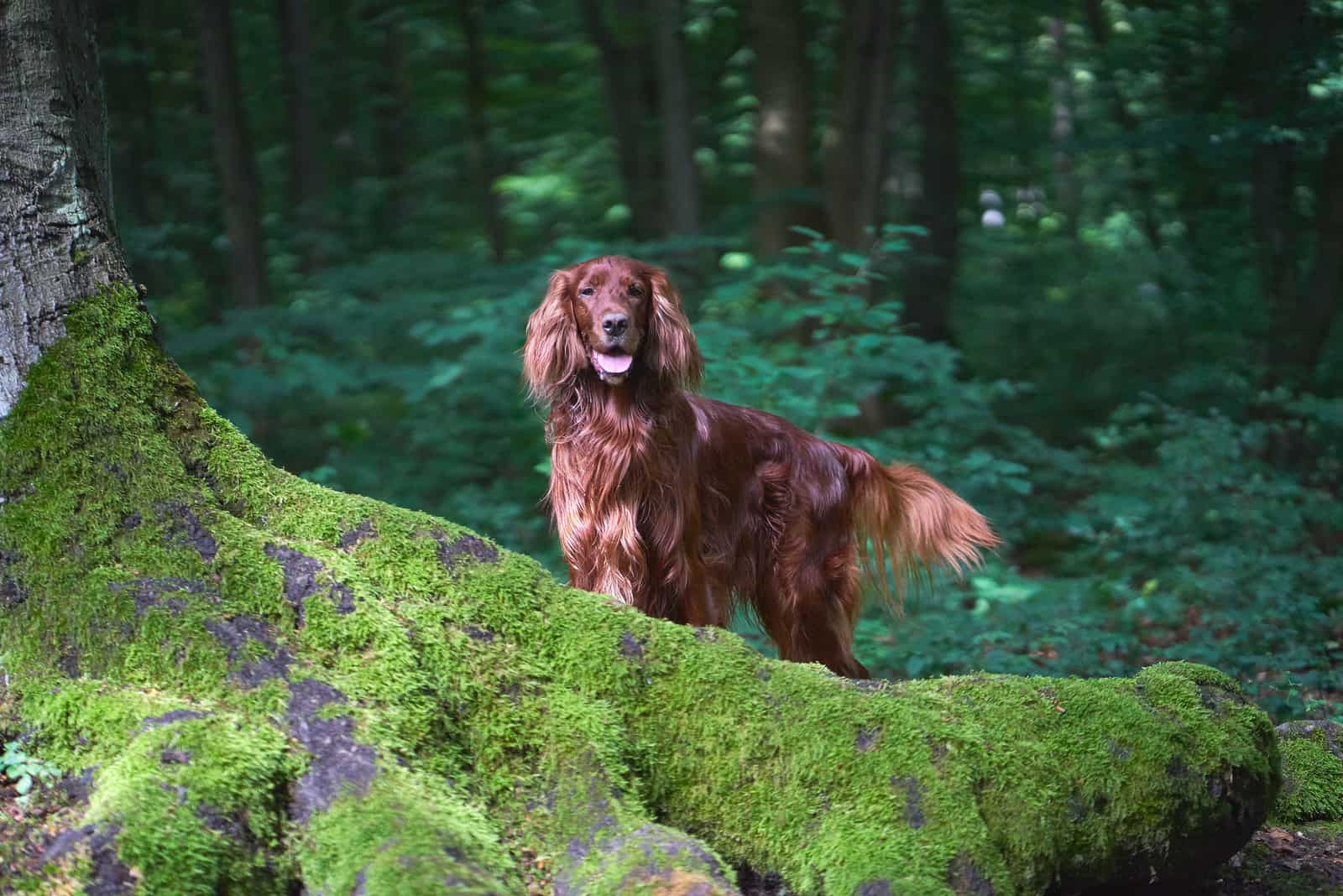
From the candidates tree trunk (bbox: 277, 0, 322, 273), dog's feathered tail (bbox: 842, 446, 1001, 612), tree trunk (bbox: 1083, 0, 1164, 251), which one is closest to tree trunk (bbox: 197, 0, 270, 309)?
tree trunk (bbox: 277, 0, 322, 273)

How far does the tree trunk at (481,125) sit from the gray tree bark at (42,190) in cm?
1220

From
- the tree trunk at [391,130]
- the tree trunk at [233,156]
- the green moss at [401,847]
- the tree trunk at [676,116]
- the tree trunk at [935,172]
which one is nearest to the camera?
the green moss at [401,847]

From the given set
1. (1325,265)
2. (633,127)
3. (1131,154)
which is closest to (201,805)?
(1325,265)

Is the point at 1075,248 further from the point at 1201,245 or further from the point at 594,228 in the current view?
the point at 594,228

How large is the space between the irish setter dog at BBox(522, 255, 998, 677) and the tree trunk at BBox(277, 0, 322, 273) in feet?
36.5

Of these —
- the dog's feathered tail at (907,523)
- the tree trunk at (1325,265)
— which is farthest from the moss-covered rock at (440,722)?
the tree trunk at (1325,265)

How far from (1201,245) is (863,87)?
611cm

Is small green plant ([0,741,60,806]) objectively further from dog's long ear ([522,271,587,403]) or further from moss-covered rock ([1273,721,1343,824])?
moss-covered rock ([1273,721,1343,824])

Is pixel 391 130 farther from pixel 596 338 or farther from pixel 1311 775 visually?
pixel 1311 775

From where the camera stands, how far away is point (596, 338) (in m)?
4.36

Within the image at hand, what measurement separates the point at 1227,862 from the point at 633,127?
1183 cm

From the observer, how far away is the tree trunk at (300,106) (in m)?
14.9

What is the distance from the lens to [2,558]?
298 cm

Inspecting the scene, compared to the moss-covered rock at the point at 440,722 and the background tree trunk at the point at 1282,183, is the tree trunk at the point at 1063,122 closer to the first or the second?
the background tree trunk at the point at 1282,183
